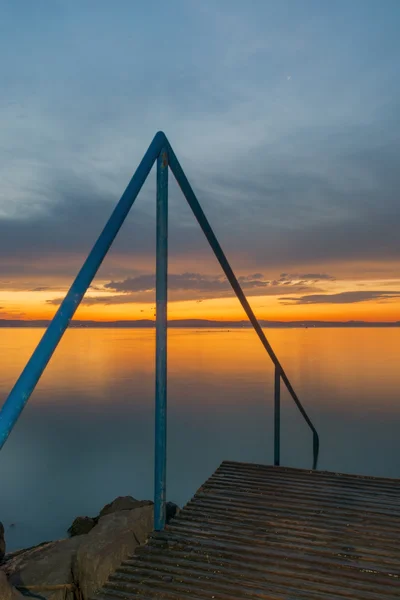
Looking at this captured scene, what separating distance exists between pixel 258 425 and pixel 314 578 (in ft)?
66.4

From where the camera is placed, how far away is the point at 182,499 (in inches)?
564

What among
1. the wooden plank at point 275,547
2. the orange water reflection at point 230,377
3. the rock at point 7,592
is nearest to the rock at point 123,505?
the wooden plank at point 275,547

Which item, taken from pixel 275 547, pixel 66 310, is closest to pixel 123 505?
pixel 275 547

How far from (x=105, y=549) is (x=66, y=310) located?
198 inches

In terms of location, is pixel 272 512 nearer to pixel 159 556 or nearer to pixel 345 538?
pixel 345 538

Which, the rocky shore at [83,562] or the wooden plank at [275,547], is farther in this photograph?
the rocky shore at [83,562]

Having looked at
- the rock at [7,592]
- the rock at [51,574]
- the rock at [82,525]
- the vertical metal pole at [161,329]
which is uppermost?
the vertical metal pole at [161,329]

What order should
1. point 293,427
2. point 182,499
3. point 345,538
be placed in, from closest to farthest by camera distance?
point 345,538 → point 182,499 → point 293,427

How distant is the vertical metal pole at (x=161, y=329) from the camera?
4.82m

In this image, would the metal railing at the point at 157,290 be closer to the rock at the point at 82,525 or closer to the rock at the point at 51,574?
the rock at the point at 51,574

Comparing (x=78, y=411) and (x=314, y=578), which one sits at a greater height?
(x=314, y=578)

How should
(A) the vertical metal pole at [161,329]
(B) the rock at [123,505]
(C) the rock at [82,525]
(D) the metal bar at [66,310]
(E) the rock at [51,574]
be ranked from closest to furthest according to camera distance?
(D) the metal bar at [66,310] < (A) the vertical metal pole at [161,329] < (E) the rock at [51,574] < (B) the rock at [123,505] < (C) the rock at [82,525]

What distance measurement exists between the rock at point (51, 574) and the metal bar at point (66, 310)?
4.80 m

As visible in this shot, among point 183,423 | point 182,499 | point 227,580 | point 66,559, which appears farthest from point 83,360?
point 227,580
